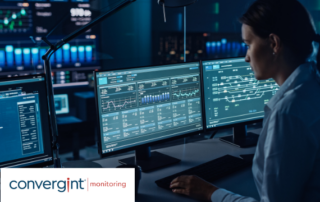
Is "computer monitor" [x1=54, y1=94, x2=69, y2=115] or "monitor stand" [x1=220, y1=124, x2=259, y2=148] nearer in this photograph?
"monitor stand" [x1=220, y1=124, x2=259, y2=148]

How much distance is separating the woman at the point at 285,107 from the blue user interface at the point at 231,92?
1.63ft

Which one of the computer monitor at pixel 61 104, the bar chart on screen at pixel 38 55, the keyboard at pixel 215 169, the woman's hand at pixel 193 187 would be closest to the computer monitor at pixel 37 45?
the bar chart on screen at pixel 38 55

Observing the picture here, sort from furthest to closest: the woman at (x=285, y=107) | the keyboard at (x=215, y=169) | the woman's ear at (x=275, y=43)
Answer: the keyboard at (x=215, y=169)
the woman's ear at (x=275, y=43)
the woman at (x=285, y=107)

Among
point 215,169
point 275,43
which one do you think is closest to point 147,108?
point 215,169

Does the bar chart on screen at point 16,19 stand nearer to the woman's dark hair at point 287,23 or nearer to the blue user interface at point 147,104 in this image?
the blue user interface at point 147,104

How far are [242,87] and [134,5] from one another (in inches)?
77.2

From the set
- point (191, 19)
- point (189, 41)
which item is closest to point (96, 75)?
point (191, 19)

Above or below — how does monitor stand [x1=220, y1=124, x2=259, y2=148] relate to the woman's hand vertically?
above

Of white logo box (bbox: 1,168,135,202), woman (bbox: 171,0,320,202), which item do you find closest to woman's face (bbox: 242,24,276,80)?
woman (bbox: 171,0,320,202)

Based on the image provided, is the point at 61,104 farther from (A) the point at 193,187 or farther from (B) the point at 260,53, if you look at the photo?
(B) the point at 260,53

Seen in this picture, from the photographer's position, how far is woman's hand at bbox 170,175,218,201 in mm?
1094

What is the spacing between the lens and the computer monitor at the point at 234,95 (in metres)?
1.57

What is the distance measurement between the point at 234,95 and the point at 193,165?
1.54ft

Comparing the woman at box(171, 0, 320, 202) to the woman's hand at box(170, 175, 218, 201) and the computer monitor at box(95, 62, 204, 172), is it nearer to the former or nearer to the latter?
the woman's hand at box(170, 175, 218, 201)
